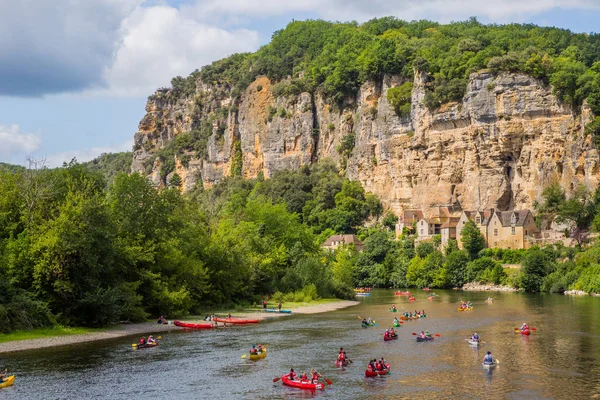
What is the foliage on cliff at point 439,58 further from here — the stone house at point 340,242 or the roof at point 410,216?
the stone house at point 340,242

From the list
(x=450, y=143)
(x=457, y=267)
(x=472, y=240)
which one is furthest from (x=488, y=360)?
(x=450, y=143)

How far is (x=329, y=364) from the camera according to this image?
150 ft

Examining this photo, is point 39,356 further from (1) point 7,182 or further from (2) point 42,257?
(1) point 7,182

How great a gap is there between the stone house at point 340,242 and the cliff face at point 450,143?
42.5 feet

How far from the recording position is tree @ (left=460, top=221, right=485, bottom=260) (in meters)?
120

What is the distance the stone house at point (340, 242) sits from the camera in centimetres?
13850

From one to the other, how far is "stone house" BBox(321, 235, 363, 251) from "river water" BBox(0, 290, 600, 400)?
71.0m

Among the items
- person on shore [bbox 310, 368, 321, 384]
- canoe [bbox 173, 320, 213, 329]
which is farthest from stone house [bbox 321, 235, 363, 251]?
person on shore [bbox 310, 368, 321, 384]

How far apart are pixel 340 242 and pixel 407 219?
1240cm

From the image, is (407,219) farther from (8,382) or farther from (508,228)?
(8,382)

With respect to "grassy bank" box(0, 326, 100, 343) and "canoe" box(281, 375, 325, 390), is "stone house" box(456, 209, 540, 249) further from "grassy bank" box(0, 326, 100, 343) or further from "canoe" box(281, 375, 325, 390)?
"canoe" box(281, 375, 325, 390)

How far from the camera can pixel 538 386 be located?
39.4 meters

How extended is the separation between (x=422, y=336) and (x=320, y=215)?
9700 centimetres

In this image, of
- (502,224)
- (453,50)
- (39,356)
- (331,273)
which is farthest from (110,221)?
(453,50)
